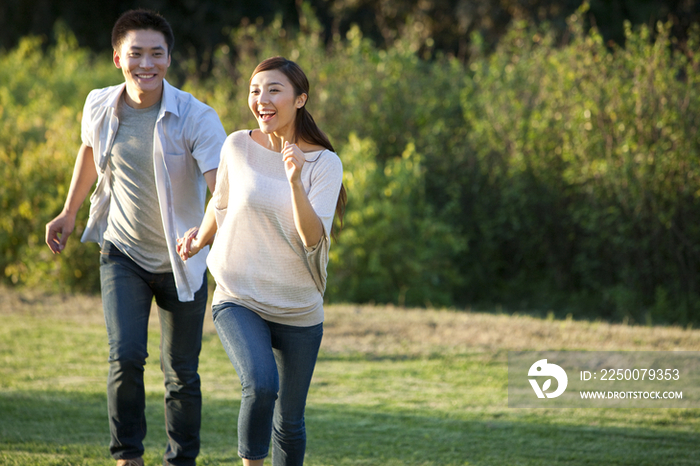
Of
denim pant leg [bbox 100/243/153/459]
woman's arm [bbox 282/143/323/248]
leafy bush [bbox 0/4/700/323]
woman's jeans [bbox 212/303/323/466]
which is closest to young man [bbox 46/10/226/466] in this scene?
denim pant leg [bbox 100/243/153/459]

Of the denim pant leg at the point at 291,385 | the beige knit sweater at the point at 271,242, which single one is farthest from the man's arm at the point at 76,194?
the denim pant leg at the point at 291,385

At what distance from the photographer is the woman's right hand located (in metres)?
3.36

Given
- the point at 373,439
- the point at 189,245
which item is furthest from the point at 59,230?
the point at 373,439

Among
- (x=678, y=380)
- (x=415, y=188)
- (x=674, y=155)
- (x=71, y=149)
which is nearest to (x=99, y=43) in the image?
(x=71, y=149)

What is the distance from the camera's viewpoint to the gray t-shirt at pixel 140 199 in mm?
3701

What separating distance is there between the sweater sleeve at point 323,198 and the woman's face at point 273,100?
226 mm

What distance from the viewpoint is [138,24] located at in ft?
12.0

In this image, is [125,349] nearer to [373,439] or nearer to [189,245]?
[189,245]

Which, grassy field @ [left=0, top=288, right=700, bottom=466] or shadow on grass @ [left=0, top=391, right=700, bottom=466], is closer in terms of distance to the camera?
shadow on grass @ [left=0, top=391, right=700, bottom=466]

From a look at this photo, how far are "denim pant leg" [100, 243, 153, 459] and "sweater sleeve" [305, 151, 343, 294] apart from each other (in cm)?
96

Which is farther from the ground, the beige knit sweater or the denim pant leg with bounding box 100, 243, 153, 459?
the beige knit sweater

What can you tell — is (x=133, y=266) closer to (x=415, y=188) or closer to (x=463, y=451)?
(x=463, y=451)

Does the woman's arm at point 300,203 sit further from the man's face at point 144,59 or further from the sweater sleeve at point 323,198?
the man's face at point 144,59

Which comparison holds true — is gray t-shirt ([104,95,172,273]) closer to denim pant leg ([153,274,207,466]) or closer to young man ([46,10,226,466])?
young man ([46,10,226,466])
